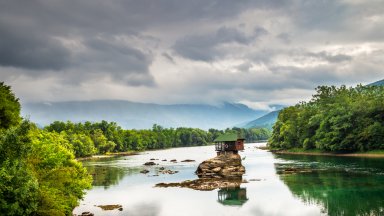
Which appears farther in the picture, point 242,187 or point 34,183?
point 242,187

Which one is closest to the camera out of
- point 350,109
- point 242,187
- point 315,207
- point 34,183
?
point 34,183

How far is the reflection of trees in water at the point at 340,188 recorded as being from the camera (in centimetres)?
4740

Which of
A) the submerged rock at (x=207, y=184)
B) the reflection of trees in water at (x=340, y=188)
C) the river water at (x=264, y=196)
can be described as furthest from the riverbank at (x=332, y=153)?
the submerged rock at (x=207, y=184)

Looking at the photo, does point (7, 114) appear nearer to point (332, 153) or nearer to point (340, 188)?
point (340, 188)

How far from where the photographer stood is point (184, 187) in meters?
71.4

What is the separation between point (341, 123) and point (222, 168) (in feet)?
180

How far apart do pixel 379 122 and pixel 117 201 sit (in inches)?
3536

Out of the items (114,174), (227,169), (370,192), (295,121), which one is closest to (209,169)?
(227,169)

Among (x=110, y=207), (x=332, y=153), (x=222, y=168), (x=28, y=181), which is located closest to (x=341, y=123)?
(x=332, y=153)

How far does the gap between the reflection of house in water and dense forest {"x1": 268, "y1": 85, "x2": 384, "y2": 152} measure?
207ft

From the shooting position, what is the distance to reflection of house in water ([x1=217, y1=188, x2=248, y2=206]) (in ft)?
185

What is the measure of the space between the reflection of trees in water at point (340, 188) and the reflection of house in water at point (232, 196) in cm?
826

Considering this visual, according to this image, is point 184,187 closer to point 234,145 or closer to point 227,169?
point 227,169

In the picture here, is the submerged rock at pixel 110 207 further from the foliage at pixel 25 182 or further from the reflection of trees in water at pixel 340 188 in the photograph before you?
the reflection of trees in water at pixel 340 188
